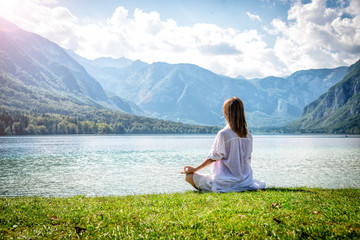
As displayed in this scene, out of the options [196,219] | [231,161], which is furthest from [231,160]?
[196,219]

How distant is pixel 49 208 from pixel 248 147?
8514mm

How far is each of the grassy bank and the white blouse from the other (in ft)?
5.47

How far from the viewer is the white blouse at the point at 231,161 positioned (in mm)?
11609

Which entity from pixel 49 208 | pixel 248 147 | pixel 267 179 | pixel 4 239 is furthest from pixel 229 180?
pixel 267 179

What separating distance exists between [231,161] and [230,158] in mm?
165

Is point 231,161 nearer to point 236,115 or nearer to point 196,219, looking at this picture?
point 236,115

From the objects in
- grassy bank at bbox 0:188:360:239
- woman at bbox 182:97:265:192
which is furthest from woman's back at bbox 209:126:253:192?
grassy bank at bbox 0:188:360:239

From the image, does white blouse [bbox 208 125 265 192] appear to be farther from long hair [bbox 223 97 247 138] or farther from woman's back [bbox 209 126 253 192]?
long hair [bbox 223 97 247 138]

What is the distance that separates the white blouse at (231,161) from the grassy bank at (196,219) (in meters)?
1.67

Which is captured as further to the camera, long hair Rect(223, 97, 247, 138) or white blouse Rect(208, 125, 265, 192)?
white blouse Rect(208, 125, 265, 192)

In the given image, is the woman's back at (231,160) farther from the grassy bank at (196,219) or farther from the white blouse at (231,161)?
the grassy bank at (196,219)

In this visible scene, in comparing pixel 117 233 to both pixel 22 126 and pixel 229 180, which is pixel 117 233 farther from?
pixel 22 126

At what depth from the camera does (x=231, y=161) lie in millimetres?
11875

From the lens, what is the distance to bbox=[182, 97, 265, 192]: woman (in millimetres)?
11414
